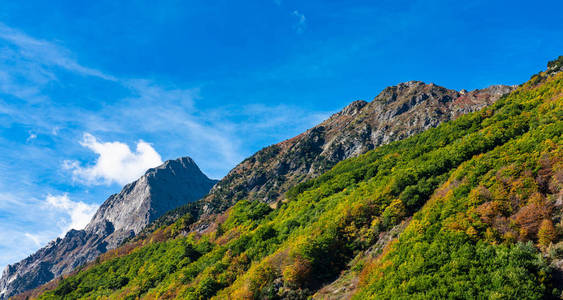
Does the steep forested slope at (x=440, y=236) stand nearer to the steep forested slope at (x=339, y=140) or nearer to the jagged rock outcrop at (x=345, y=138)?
the steep forested slope at (x=339, y=140)

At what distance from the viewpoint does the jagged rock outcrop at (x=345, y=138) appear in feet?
461

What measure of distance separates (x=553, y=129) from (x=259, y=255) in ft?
114

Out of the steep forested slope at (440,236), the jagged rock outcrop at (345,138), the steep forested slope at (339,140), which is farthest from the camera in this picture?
the jagged rock outcrop at (345,138)

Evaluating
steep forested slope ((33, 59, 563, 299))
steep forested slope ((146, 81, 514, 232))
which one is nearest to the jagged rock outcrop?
steep forested slope ((146, 81, 514, 232))

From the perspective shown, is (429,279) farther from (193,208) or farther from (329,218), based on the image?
(193,208)

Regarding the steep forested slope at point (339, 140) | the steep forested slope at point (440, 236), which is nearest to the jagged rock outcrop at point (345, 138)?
the steep forested slope at point (339, 140)

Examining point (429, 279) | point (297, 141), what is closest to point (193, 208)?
point (297, 141)

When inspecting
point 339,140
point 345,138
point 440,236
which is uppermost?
point 339,140

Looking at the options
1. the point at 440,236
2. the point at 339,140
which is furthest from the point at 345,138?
the point at 440,236

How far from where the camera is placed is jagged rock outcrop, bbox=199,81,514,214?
140500 mm

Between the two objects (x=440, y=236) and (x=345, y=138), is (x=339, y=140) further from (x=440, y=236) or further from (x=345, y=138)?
(x=440, y=236)

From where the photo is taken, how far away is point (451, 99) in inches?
6166

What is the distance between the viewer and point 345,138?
527 ft

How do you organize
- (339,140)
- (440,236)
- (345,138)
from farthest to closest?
(339,140), (345,138), (440,236)
